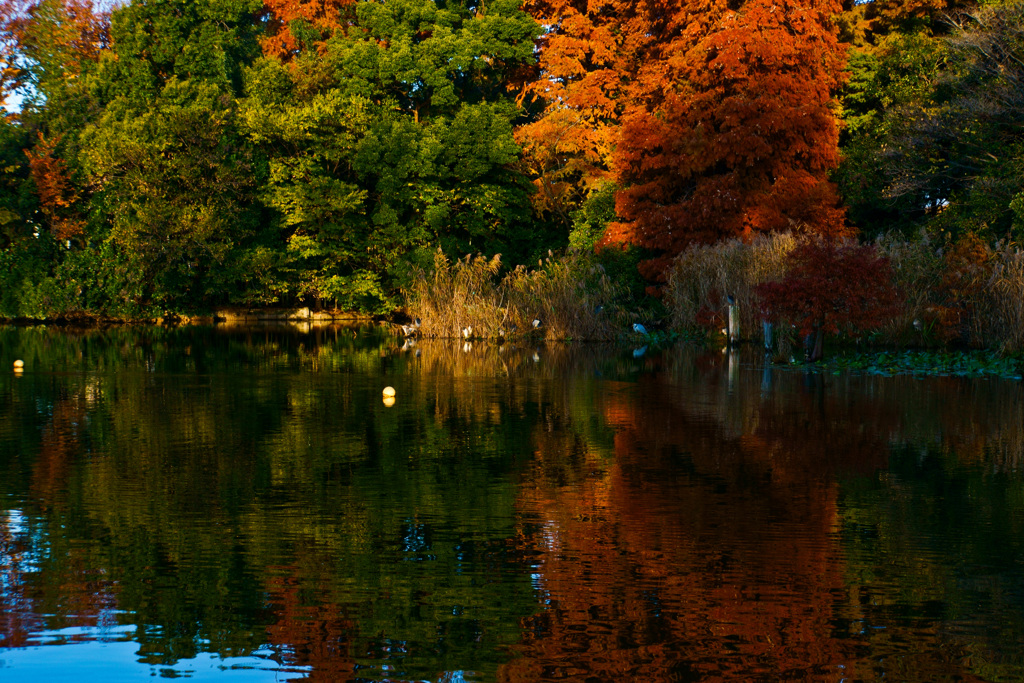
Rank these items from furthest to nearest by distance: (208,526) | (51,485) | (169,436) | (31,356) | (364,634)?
(31,356)
(169,436)
(51,485)
(208,526)
(364,634)

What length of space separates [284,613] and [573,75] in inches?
1330

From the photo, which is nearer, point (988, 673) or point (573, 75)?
point (988, 673)

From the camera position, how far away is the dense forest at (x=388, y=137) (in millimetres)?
30062

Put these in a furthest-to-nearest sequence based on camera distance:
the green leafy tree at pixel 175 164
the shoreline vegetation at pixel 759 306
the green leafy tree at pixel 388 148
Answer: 1. the green leafy tree at pixel 388 148
2. the green leafy tree at pixel 175 164
3. the shoreline vegetation at pixel 759 306

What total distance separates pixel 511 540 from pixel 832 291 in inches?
540

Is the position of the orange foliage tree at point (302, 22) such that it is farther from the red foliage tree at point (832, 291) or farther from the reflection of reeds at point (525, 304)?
the red foliage tree at point (832, 291)

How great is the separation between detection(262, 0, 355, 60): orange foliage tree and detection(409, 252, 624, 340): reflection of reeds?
16655 mm

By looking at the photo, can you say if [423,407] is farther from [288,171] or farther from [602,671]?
[288,171]

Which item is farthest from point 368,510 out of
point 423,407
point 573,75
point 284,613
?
point 573,75

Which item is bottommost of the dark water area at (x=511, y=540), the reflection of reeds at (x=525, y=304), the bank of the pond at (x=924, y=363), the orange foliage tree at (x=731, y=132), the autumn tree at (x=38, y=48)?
the dark water area at (x=511, y=540)

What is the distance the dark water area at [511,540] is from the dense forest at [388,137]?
694 inches

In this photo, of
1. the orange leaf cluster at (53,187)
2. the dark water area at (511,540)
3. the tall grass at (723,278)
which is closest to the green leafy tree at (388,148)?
the orange leaf cluster at (53,187)

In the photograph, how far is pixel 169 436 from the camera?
Answer: 1077 centimetres

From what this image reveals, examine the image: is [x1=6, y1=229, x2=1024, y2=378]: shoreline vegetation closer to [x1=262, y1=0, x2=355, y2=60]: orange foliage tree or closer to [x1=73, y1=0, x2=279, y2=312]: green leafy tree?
[x1=73, y1=0, x2=279, y2=312]: green leafy tree
